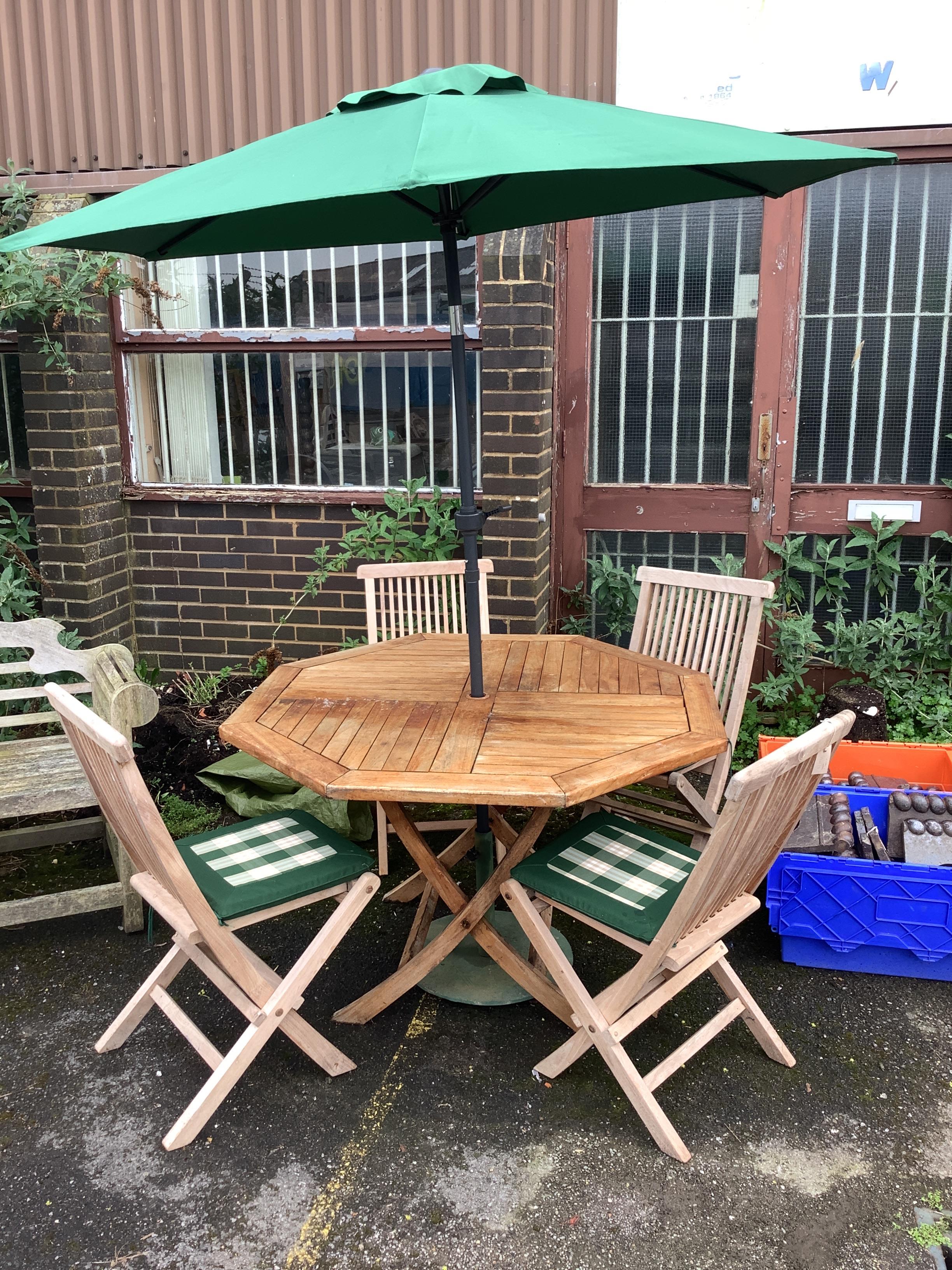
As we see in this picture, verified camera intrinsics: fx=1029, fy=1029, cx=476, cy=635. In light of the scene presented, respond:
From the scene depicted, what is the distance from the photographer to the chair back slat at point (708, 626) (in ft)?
11.4

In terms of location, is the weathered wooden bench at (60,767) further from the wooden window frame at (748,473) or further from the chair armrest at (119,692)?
the wooden window frame at (748,473)

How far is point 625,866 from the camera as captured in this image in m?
2.72

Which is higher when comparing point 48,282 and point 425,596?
point 48,282

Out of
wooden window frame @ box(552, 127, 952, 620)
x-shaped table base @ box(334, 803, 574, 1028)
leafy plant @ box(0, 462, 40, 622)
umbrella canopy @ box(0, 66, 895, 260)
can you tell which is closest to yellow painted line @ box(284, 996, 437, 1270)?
x-shaped table base @ box(334, 803, 574, 1028)

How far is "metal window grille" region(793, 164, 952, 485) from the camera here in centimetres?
450

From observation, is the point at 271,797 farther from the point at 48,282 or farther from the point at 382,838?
the point at 48,282

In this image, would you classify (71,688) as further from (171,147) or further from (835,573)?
(835,573)

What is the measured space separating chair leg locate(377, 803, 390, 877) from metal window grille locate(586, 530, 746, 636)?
1950 millimetres

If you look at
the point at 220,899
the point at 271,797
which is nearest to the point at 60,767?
the point at 271,797

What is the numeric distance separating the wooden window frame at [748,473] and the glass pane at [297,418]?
479 millimetres

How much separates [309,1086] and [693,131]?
8.18ft

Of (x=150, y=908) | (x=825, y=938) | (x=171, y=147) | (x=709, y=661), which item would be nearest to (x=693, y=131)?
(x=709, y=661)

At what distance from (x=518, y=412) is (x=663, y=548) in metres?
1.01

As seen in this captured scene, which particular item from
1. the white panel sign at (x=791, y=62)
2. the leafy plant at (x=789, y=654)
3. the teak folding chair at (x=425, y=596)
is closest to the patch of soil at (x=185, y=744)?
the teak folding chair at (x=425, y=596)
